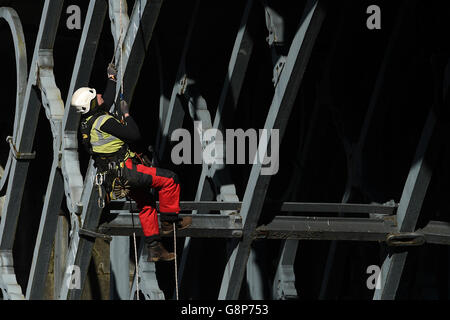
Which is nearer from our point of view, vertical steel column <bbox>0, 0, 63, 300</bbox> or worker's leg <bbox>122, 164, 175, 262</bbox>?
worker's leg <bbox>122, 164, 175, 262</bbox>

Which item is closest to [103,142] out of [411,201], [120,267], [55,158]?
[55,158]

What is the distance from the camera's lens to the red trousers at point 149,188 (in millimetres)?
13297

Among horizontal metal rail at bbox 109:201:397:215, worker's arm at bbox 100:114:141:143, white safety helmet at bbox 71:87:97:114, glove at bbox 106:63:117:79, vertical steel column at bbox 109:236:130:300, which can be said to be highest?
glove at bbox 106:63:117:79

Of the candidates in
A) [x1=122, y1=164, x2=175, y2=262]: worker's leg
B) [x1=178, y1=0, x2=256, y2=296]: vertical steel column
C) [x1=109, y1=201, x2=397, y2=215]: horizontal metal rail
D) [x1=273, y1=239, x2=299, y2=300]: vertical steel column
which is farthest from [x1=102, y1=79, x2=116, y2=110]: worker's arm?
[x1=273, y1=239, x2=299, y2=300]: vertical steel column

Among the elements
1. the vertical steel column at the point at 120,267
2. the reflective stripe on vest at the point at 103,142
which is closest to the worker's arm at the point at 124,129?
the reflective stripe on vest at the point at 103,142

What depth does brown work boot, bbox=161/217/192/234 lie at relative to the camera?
13.8 meters

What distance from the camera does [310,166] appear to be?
61.9 feet

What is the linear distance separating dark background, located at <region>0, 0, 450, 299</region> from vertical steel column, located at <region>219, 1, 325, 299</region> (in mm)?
456

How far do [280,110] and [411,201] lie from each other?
2.20 meters

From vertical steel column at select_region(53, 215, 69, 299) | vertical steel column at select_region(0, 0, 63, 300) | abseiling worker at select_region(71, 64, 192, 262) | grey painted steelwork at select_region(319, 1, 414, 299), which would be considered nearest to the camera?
abseiling worker at select_region(71, 64, 192, 262)

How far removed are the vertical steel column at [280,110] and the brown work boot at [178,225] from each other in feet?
2.53

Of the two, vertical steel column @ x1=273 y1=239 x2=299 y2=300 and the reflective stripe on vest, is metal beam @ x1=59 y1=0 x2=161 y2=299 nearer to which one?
the reflective stripe on vest

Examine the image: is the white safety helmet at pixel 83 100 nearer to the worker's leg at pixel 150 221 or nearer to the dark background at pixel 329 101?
the worker's leg at pixel 150 221

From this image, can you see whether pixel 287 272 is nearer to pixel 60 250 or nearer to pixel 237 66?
pixel 237 66
